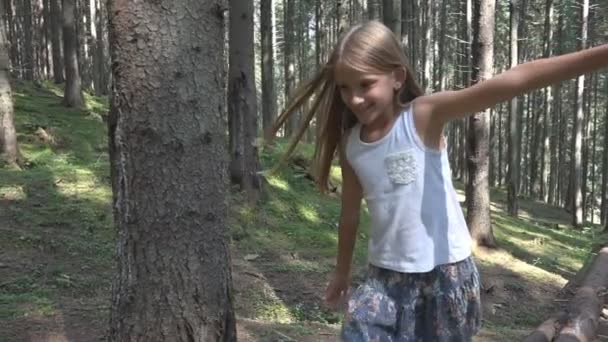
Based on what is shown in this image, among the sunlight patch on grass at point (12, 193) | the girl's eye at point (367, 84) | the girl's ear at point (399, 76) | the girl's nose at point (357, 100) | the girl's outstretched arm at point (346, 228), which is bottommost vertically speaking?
the sunlight patch on grass at point (12, 193)

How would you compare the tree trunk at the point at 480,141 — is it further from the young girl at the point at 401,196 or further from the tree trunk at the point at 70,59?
the tree trunk at the point at 70,59

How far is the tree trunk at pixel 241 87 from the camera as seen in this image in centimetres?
859

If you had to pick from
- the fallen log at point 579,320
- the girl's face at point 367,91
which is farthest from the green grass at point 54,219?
the fallen log at point 579,320

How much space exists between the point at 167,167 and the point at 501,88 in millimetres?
1456

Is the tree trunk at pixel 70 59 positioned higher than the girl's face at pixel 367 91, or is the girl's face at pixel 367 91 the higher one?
the tree trunk at pixel 70 59

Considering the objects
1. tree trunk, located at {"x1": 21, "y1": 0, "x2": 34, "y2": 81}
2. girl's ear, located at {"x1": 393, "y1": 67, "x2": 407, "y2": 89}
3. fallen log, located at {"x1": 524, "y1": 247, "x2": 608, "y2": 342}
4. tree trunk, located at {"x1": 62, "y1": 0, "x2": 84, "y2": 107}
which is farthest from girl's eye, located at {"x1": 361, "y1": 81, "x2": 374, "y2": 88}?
tree trunk, located at {"x1": 21, "y1": 0, "x2": 34, "y2": 81}

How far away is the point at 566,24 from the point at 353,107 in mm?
29068

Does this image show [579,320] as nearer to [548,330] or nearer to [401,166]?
[548,330]

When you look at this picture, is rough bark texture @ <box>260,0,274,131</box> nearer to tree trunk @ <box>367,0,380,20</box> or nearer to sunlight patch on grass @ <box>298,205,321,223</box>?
sunlight patch on grass @ <box>298,205,321,223</box>

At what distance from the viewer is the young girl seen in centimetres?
210

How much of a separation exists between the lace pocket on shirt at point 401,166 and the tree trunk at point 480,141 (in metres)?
7.28

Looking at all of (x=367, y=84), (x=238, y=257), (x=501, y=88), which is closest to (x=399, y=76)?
(x=367, y=84)

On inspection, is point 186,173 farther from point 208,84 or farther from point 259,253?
point 259,253

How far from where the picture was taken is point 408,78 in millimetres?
2229
